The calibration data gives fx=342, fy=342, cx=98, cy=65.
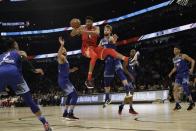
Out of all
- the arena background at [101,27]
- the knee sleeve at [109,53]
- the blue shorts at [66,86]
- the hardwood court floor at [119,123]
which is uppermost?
the arena background at [101,27]

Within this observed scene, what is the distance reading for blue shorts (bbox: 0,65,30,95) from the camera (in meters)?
6.53

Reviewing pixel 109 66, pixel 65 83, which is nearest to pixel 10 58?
pixel 65 83

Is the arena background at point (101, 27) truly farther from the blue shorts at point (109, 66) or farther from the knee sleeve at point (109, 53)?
the knee sleeve at point (109, 53)

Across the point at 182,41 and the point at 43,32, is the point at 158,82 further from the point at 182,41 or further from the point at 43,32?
the point at 43,32

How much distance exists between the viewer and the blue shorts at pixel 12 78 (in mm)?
6527

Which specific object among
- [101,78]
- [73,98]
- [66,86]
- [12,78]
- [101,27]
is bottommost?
[73,98]

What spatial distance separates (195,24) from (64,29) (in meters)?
20.6

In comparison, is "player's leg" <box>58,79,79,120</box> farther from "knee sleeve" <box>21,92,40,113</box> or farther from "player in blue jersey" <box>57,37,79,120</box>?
"knee sleeve" <box>21,92,40,113</box>

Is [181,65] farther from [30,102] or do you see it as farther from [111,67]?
[30,102]

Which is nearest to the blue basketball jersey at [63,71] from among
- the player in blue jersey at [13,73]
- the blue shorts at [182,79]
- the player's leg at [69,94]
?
the player's leg at [69,94]

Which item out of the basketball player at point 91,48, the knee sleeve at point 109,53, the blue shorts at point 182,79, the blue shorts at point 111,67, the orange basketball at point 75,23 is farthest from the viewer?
the blue shorts at point 182,79

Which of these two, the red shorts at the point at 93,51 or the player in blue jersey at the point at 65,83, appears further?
the player in blue jersey at the point at 65,83

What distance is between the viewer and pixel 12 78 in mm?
6555

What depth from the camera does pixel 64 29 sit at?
43406mm
